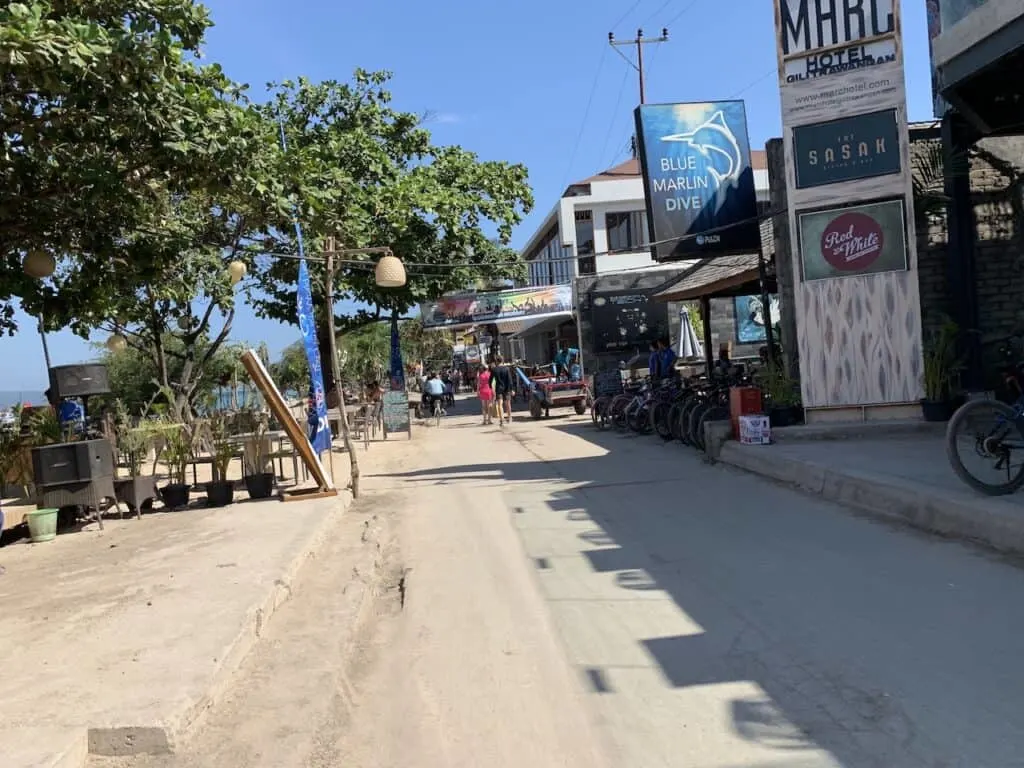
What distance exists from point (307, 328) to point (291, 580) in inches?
184

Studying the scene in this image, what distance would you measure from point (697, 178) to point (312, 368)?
785 cm

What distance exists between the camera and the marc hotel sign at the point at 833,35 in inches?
471

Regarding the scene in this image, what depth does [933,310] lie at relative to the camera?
1312cm

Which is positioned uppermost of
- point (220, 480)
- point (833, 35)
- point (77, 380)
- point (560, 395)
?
point (833, 35)

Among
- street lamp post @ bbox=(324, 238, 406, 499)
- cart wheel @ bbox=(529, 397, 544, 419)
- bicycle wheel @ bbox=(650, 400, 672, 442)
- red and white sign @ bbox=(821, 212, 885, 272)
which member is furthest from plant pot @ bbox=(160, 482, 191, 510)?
cart wheel @ bbox=(529, 397, 544, 419)

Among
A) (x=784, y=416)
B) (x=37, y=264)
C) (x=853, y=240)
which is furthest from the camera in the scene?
(x=784, y=416)

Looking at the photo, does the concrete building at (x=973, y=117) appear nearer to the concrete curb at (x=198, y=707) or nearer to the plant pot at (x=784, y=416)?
the plant pot at (x=784, y=416)

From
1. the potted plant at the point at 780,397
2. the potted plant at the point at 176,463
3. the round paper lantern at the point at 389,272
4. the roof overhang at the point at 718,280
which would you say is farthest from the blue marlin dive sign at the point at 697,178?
the potted plant at the point at 176,463

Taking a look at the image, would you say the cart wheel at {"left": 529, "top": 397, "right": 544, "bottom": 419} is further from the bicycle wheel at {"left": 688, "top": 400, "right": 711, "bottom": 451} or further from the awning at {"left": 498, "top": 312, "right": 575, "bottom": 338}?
the bicycle wheel at {"left": 688, "top": 400, "right": 711, "bottom": 451}

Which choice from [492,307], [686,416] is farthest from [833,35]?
[492,307]

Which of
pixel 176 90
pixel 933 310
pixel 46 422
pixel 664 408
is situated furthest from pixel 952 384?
pixel 46 422

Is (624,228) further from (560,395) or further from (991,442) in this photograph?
(991,442)

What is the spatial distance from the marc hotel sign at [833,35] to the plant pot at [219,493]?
983 centimetres

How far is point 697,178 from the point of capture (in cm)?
1502
